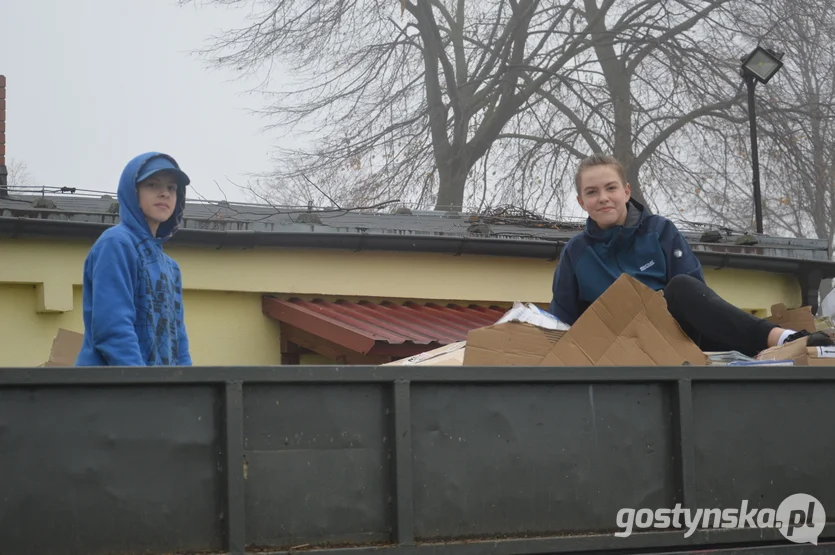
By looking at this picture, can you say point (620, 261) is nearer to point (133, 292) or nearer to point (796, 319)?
point (796, 319)

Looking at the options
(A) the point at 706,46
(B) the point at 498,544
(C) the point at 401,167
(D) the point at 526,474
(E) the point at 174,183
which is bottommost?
(B) the point at 498,544

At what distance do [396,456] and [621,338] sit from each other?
1.11 metres

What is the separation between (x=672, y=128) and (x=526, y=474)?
59.8 ft

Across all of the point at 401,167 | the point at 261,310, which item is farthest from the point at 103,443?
the point at 401,167

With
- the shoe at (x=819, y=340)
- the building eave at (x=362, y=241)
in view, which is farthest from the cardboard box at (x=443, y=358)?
the building eave at (x=362, y=241)

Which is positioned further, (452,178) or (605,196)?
(452,178)

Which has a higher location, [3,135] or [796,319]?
[3,135]

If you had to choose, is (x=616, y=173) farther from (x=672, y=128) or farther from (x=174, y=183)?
(x=672, y=128)

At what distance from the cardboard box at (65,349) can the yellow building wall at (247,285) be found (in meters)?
1.99

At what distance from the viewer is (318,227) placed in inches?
368

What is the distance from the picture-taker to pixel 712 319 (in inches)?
164

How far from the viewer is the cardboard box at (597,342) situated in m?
3.80

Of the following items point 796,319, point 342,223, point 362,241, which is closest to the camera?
point 796,319

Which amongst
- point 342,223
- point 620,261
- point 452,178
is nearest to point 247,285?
point 342,223
